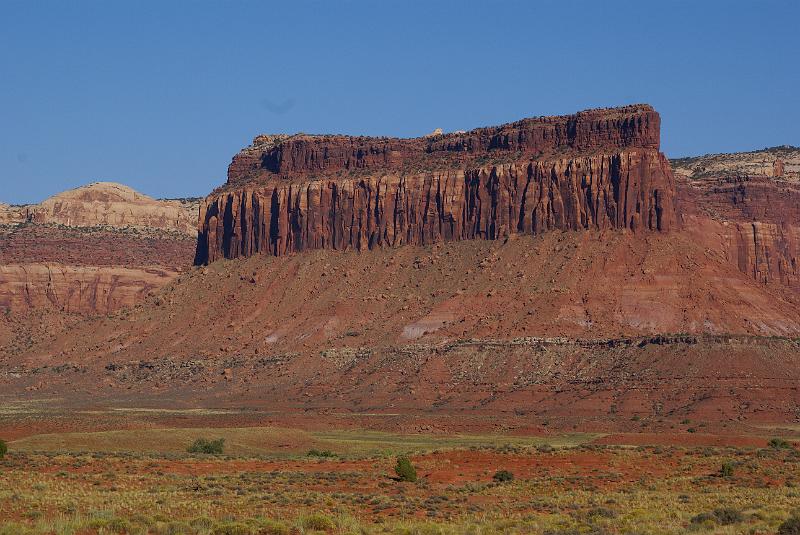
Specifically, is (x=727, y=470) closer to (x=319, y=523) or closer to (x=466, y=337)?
(x=319, y=523)

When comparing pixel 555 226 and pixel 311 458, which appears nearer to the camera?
pixel 311 458

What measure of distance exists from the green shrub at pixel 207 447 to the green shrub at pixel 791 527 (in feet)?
111

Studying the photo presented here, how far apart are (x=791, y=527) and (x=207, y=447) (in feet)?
114

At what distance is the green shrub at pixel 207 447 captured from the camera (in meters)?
66.6

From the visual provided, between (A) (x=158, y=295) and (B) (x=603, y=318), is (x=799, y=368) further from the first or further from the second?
(A) (x=158, y=295)

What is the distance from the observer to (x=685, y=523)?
39.7m

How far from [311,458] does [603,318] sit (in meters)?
55.0

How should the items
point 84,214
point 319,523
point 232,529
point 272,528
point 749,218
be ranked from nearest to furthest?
point 232,529, point 272,528, point 319,523, point 749,218, point 84,214

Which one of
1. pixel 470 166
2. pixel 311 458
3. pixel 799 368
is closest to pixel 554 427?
pixel 799 368

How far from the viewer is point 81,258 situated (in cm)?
Result: 17038

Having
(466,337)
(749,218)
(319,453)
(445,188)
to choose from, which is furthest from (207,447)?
(749,218)

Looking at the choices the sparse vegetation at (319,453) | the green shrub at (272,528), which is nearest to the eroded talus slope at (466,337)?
the sparse vegetation at (319,453)

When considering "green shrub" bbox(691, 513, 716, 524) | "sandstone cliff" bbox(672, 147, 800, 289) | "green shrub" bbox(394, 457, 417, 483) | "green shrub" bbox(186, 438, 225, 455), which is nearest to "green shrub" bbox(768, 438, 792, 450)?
"green shrub" bbox(394, 457, 417, 483)

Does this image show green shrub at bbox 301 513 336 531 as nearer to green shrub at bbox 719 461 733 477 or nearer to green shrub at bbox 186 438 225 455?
green shrub at bbox 719 461 733 477
